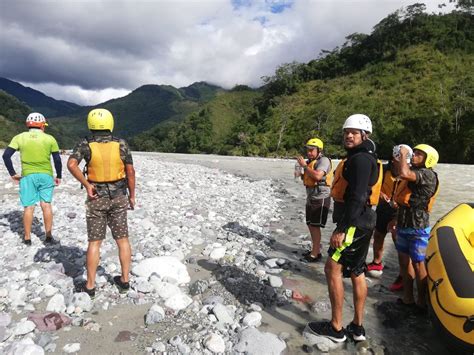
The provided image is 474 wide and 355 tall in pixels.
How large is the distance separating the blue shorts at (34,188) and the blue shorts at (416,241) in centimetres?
593

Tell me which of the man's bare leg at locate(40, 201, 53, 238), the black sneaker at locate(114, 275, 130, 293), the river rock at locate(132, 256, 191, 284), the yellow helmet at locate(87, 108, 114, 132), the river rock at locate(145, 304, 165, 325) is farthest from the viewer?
the man's bare leg at locate(40, 201, 53, 238)

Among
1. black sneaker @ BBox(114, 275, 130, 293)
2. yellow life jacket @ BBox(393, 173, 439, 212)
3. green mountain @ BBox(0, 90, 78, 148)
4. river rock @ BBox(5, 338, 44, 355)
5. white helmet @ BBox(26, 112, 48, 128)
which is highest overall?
green mountain @ BBox(0, 90, 78, 148)

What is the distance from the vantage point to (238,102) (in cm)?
12156

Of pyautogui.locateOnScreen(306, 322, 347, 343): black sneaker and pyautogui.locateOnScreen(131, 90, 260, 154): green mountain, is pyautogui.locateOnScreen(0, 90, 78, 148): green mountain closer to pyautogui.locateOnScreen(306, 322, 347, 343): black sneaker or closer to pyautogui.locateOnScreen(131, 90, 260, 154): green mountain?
pyautogui.locateOnScreen(131, 90, 260, 154): green mountain

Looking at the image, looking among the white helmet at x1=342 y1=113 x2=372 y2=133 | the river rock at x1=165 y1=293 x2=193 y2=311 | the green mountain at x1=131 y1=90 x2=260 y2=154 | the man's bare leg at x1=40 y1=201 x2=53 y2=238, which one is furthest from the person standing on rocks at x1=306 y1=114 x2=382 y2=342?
the green mountain at x1=131 y1=90 x2=260 y2=154

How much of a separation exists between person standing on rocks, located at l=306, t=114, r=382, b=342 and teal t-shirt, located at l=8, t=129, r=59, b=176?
511 cm

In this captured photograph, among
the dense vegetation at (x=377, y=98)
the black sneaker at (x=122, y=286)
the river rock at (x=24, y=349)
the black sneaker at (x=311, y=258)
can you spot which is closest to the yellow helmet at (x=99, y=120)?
the black sneaker at (x=122, y=286)

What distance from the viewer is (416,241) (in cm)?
428

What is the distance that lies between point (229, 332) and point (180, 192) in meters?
8.08

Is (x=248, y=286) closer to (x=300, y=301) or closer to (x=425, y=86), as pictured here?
(x=300, y=301)

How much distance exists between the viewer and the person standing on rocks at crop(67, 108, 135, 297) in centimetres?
413

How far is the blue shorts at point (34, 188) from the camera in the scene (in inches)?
237

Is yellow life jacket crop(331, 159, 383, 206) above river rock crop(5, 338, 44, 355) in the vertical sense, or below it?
above

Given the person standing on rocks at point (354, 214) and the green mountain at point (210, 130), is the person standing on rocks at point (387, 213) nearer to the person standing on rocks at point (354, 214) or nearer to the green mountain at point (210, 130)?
the person standing on rocks at point (354, 214)
